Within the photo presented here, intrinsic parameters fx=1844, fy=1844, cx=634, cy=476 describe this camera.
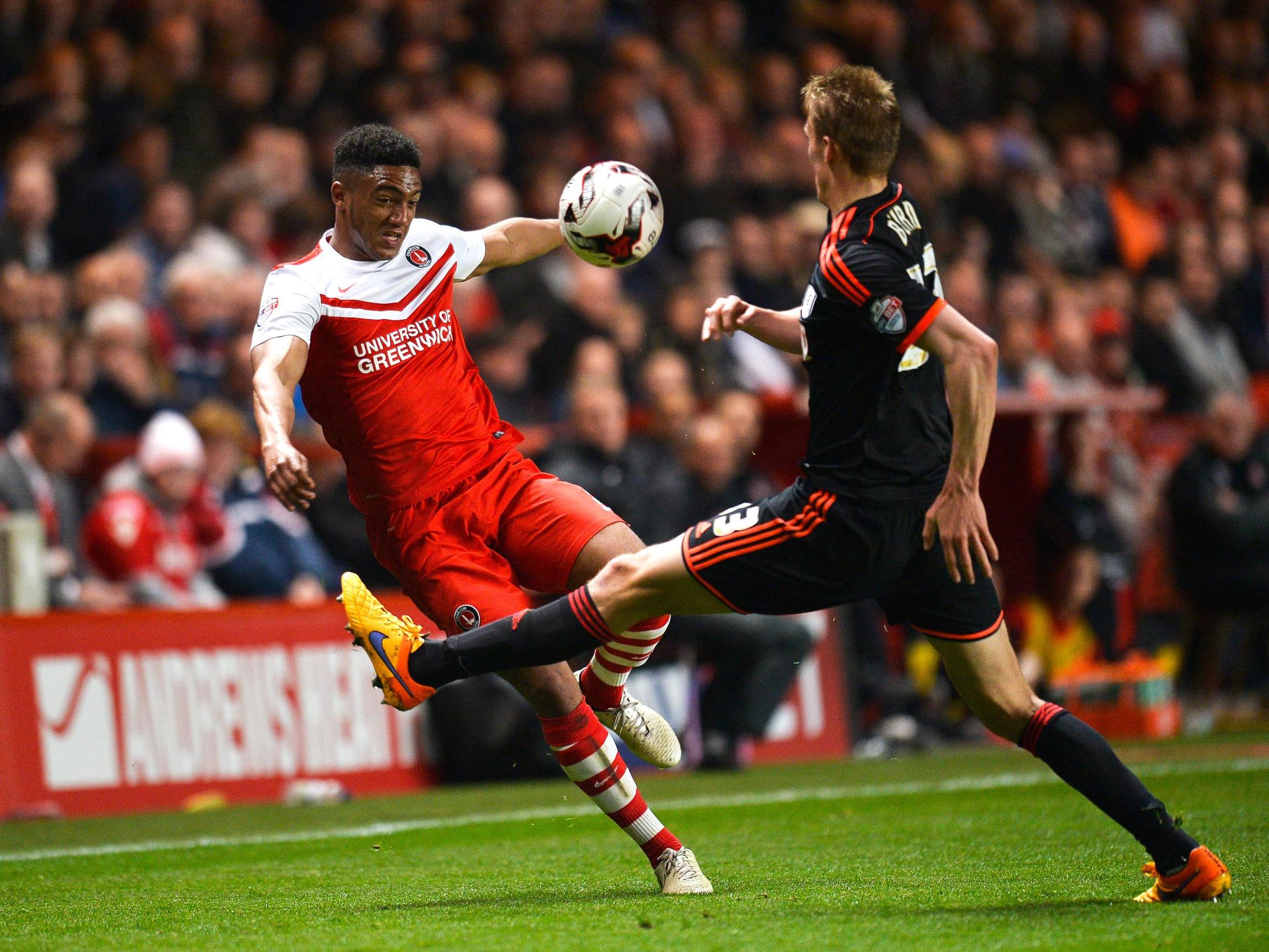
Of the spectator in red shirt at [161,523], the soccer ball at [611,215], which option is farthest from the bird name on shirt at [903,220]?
the spectator in red shirt at [161,523]

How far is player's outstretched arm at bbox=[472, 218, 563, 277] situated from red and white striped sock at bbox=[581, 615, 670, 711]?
152 centimetres

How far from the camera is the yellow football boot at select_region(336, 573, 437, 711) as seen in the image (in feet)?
19.1

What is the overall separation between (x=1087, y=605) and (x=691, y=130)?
5.29 metres

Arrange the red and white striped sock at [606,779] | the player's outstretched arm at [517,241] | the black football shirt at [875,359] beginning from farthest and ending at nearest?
the player's outstretched arm at [517,241]
the red and white striped sock at [606,779]
the black football shirt at [875,359]

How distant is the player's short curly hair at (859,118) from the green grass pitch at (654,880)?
223 cm

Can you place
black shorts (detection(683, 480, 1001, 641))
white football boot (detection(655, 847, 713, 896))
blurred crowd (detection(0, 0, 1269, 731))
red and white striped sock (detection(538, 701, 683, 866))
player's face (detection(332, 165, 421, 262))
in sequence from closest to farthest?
black shorts (detection(683, 480, 1001, 641)) → white football boot (detection(655, 847, 713, 896)) → red and white striped sock (detection(538, 701, 683, 866)) → player's face (detection(332, 165, 421, 262)) → blurred crowd (detection(0, 0, 1269, 731))

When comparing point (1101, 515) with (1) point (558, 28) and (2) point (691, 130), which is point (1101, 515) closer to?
(2) point (691, 130)

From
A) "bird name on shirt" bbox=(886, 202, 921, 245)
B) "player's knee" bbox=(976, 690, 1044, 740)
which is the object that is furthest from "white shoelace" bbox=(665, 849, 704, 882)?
"bird name on shirt" bbox=(886, 202, 921, 245)

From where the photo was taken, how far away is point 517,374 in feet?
41.8

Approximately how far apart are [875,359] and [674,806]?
438cm

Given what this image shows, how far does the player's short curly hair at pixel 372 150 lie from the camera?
6.40 m

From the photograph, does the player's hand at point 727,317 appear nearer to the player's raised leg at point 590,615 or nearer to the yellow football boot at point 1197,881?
the player's raised leg at point 590,615

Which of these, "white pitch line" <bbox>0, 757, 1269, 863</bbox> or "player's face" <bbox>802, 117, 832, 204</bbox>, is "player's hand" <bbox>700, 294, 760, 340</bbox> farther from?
"white pitch line" <bbox>0, 757, 1269, 863</bbox>

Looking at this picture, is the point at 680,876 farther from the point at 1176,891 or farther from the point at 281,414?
the point at 281,414
